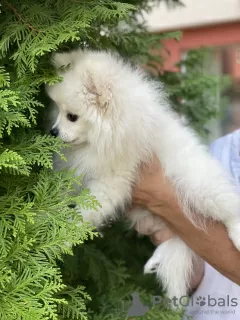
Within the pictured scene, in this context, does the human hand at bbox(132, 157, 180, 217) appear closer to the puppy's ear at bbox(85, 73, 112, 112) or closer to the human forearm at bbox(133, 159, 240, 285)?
the human forearm at bbox(133, 159, 240, 285)

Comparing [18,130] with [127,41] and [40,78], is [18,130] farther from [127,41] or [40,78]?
[127,41]

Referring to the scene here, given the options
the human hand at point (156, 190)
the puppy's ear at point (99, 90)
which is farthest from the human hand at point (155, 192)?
the puppy's ear at point (99, 90)

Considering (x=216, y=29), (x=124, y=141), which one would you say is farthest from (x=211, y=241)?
(x=216, y=29)

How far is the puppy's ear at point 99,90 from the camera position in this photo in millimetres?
1026

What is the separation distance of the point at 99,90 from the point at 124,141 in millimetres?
145

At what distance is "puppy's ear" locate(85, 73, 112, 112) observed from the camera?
40.4 inches

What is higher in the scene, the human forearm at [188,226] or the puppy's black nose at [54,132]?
the puppy's black nose at [54,132]

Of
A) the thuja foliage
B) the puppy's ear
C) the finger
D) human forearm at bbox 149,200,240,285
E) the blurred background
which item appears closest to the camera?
the thuja foliage

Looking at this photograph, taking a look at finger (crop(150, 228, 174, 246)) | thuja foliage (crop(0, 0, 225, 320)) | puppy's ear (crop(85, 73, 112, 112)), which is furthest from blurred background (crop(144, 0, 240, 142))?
thuja foliage (crop(0, 0, 225, 320))

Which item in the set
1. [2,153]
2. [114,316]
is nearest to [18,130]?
[2,153]

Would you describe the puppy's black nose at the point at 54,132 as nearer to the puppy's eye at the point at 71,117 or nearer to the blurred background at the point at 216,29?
the puppy's eye at the point at 71,117

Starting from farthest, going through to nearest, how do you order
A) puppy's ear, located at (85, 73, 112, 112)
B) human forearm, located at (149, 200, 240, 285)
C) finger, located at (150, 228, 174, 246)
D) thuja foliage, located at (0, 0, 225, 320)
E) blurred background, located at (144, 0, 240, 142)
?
blurred background, located at (144, 0, 240, 142), finger, located at (150, 228, 174, 246), human forearm, located at (149, 200, 240, 285), puppy's ear, located at (85, 73, 112, 112), thuja foliage, located at (0, 0, 225, 320)

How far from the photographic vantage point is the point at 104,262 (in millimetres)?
1274

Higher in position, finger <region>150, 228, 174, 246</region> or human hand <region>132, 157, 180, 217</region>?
human hand <region>132, 157, 180, 217</region>
